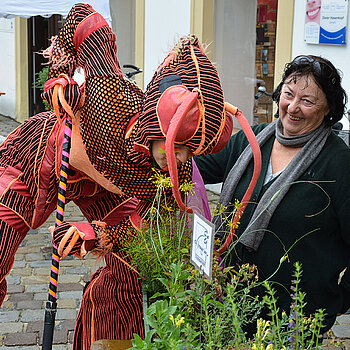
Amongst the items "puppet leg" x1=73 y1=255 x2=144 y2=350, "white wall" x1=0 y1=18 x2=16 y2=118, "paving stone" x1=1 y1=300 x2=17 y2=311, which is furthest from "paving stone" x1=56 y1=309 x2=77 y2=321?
"white wall" x1=0 y1=18 x2=16 y2=118

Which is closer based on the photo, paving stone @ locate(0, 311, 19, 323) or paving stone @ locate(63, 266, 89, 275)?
paving stone @ locate(0, 311, 19, 323)

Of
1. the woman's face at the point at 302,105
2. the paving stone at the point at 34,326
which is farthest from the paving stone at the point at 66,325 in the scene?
the woman's face at the point at 302,105

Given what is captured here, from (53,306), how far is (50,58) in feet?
3.14

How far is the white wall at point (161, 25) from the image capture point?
333 inches

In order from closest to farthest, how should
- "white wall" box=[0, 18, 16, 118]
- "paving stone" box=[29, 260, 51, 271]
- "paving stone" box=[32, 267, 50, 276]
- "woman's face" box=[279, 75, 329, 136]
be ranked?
1. "woman's face" box=[279, 75, 329, 136]
2. "paving stone" box=[32, 267, 50, 276]
3. "paving stone" box=[29, 260, 51, 271]
4. "white wall" box=[0, 18, 16, 118]

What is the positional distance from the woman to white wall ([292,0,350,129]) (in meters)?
3.34

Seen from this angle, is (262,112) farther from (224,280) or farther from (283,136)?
(224,280)

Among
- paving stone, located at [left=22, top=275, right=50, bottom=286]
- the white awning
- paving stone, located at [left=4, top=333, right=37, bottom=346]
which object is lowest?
paving stone, located at [left=22, top=275, right=50, bottom=286]

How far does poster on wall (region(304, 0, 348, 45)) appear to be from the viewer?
19.9 feet

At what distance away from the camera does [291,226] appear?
2.73 metres

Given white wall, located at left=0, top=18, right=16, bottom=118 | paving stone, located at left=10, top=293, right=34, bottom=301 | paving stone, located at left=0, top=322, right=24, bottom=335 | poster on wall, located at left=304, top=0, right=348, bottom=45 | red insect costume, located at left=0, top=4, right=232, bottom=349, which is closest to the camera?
red insect costume, located at left=0, top=4, right=232, bottom=349

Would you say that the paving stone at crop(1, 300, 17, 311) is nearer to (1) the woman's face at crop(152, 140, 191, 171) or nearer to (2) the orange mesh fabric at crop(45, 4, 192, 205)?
(2) the orange mesh fabric at crop(45, 4, 192, 205)

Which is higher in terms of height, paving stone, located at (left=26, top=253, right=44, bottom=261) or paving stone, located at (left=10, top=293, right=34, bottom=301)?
paving stone, located at (left=10, top=293, right=34, bottom=301)

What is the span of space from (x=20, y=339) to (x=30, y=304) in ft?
1.95
